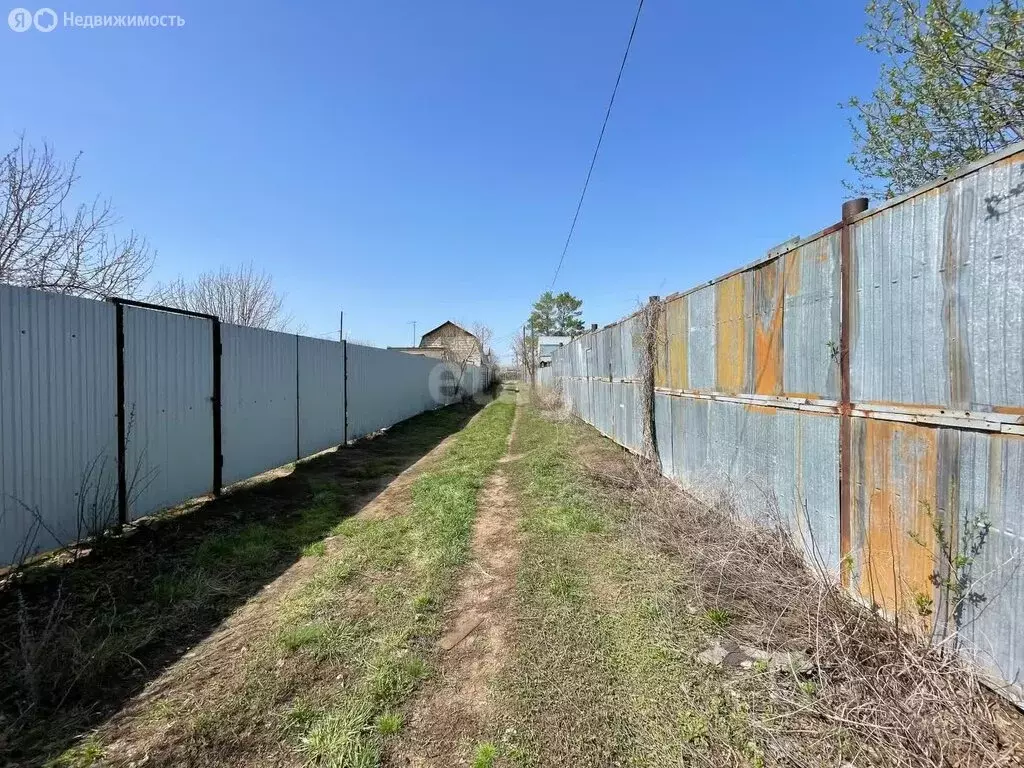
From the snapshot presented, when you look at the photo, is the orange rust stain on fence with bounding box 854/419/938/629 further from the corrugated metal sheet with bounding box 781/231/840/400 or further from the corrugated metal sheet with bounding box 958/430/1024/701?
the corrugated metal sheet with bounding box 781/231/840/400

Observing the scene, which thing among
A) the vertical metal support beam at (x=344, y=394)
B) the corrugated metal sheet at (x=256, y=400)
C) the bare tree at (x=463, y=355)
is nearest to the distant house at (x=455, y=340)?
the bare tree at (x=463, y=355)

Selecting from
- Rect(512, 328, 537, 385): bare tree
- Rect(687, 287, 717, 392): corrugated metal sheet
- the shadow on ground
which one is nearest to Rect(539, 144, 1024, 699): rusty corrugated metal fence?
Rect(687, 287, 717, 392): corrugated metal sheet

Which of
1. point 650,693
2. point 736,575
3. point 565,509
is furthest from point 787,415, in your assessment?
point 565,509

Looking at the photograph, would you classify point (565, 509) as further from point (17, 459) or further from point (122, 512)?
point (17, 459)

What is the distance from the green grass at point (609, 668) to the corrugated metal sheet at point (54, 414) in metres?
3.47

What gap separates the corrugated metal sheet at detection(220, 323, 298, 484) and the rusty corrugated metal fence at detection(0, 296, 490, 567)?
0.02m

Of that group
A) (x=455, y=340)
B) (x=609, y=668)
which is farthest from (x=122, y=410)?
(x=455, y=340)

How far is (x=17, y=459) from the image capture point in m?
3.07

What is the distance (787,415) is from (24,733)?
4187mm

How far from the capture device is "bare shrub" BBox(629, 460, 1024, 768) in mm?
1583

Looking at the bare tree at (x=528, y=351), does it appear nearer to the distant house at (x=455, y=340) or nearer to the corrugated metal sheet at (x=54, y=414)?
the distant house at (x=455, y=340)

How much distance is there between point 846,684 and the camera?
1870mm

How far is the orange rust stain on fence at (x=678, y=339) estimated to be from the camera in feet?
16.4

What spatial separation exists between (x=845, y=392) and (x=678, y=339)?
2.75 metres
